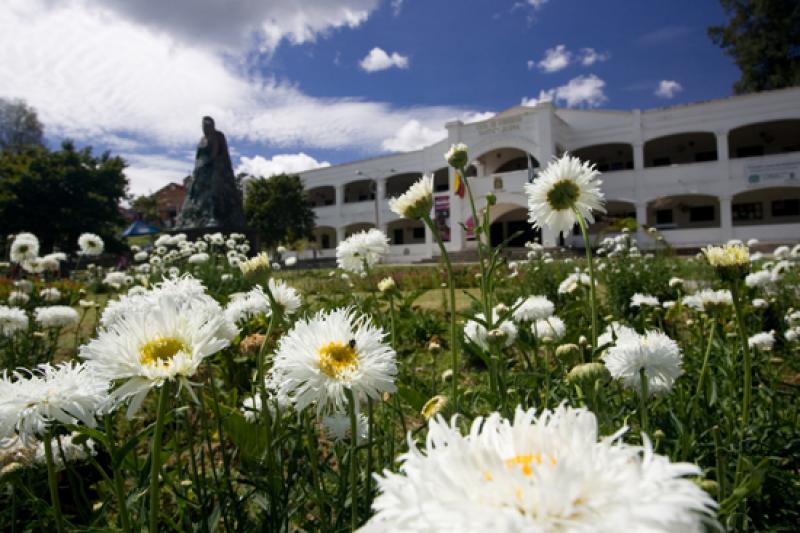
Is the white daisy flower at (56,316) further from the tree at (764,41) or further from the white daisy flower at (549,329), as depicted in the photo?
the tree at (764,41)

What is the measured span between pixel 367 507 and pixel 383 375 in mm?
343

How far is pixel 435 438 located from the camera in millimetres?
576

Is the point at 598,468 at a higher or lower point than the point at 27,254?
lower

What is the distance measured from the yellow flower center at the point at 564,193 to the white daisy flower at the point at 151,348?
1.29m

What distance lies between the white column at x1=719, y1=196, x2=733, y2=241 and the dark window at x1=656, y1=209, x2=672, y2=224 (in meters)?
3.26

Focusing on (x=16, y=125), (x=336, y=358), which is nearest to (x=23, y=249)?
(x=336, y=358)

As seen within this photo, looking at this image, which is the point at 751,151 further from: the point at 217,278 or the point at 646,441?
the point at 646,441

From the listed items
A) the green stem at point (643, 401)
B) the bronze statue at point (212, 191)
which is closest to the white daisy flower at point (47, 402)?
the green stem at point (643, 401)

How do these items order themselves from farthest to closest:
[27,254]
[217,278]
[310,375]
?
[217,278] → [27,254] → [310,375]

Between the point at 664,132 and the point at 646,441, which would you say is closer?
the point at 646,441

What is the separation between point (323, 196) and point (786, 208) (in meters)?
31.0

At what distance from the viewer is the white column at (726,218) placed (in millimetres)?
23141

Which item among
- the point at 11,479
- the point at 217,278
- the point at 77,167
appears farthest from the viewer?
the point at 77,167

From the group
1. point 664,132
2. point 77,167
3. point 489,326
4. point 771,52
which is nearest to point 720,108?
point 664,132
